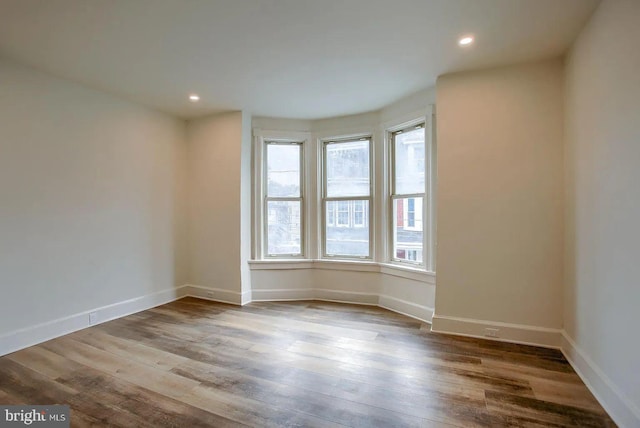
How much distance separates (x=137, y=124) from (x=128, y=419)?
3.35 meters

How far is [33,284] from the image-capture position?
2861 millimetres

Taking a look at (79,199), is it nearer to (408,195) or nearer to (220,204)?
(220,204)

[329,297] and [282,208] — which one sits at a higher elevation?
[282,208]

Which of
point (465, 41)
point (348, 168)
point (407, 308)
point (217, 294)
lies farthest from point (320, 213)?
point (465, 41)

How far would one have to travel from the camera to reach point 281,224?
4.46 meters

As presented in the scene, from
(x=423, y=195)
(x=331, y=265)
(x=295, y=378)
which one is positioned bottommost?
(x=295, y=378)

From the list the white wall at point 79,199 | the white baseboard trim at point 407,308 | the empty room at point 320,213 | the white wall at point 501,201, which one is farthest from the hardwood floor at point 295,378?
the white wall at point 79,199

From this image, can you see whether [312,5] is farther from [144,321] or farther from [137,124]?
[144,321]

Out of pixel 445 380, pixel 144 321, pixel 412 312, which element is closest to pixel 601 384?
pixel 445 380

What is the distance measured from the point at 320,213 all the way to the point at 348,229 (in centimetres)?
47

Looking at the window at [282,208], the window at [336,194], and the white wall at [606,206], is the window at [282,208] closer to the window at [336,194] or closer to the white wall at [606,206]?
the window at [336,194]

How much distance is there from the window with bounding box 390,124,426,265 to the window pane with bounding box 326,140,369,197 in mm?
420

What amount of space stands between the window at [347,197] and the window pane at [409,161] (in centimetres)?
42

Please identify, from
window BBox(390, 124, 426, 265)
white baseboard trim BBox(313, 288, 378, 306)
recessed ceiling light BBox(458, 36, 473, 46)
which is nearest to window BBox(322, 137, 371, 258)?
window BBox(390, 124, 426, 265)
